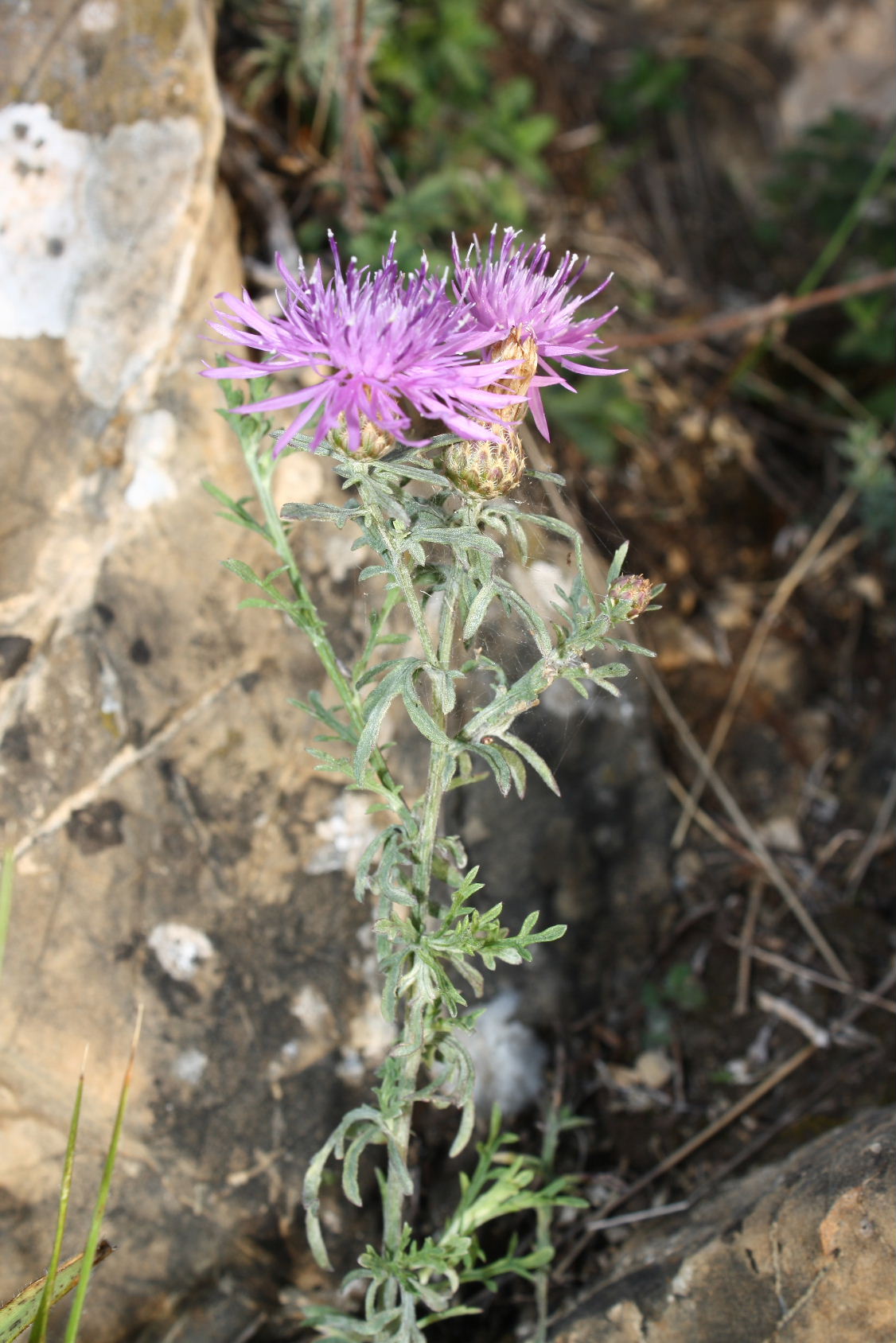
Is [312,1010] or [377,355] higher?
[377,355]

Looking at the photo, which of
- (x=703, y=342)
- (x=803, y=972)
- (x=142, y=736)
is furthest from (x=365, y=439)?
(x=703, y=342)

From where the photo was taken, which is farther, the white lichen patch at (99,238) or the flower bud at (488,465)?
the white lichen patch at (99,238)

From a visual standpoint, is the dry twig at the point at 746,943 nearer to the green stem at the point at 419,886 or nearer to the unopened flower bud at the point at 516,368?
the green stem at the point at 419,886

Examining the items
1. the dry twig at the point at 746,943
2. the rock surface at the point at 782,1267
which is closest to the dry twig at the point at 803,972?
the dry twig at the point at 746,943

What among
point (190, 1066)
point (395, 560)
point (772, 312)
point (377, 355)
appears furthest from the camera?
point (772, 312)

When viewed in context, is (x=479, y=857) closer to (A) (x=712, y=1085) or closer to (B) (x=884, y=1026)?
(A) (x=712, y=1085)

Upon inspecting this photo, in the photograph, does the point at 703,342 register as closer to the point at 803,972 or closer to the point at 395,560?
the point at 803,972

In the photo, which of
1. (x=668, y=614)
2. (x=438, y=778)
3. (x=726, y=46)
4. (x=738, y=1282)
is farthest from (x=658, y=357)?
(x=738, y=1282)
